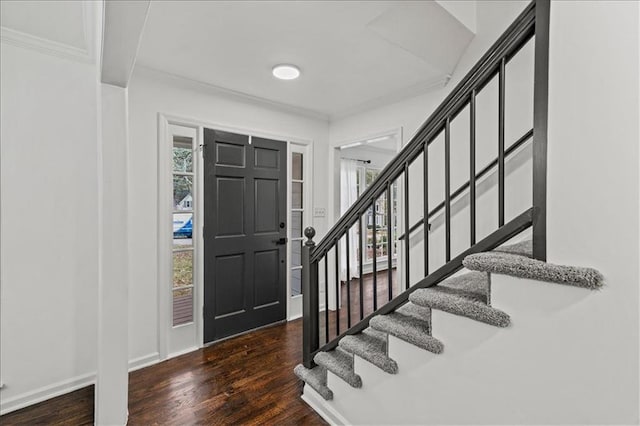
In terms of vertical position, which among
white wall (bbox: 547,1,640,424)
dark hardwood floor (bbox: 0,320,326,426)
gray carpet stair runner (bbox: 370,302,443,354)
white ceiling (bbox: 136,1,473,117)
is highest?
white ceiling (bbox: 136,1,473,117)

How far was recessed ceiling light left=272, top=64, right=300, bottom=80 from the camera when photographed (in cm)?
259

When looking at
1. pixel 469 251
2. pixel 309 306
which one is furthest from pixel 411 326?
pixel 309 306

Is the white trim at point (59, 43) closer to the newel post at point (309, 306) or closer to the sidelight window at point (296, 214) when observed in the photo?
the newel post at point (309, 306)

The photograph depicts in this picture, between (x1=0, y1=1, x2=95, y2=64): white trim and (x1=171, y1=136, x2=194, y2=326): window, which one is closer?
(x1=0, y1=1, x2=95, y2=64): white trim

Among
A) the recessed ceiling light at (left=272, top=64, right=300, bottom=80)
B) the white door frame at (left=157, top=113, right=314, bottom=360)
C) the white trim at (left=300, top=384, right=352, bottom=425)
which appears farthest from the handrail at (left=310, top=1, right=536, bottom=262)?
the white door frame at (left=157, top=113, right=314, bottom=360)

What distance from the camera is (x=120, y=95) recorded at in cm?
177

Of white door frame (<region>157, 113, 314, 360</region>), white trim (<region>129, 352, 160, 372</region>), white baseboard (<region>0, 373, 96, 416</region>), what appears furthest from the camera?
white door frame (<region>157, 113, 314, 360</region>)

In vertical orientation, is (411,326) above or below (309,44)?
below

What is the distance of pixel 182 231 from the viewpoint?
9.52 ft

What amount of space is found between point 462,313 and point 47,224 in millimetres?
2658

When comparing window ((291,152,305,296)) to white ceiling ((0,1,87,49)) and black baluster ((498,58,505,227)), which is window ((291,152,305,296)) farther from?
black baluster ((498,58,505,227))

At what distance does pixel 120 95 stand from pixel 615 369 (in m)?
2.42

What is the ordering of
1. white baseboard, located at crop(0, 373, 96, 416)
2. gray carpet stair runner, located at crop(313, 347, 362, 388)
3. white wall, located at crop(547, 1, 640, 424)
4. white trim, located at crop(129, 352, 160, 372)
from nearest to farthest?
white wall, located at crop(547, 1, 640, 424)
gray carpet stair runner, located at crop(313, 347, 362, 388)
white baseboard, located at crop(0, 373, 96, 416)
white trim, located at crop(129, 352, 160, 372)

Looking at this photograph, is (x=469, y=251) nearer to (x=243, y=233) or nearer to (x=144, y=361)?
(x=243, y=233)
